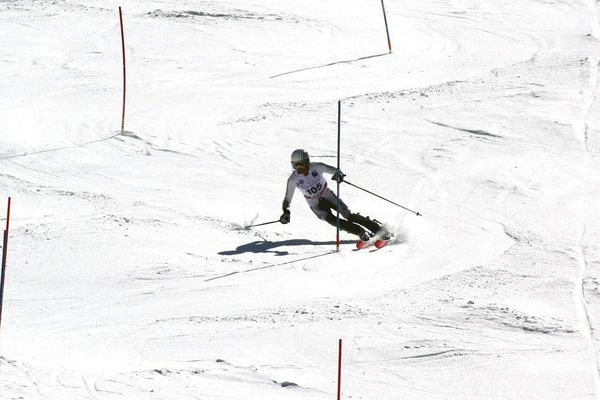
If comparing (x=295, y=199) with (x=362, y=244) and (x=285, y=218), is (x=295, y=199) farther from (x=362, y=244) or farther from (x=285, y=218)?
(x=362, y=244)

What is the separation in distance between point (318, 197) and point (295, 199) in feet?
5.65

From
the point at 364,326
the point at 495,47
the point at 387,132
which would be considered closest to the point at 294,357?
the point at 364,326

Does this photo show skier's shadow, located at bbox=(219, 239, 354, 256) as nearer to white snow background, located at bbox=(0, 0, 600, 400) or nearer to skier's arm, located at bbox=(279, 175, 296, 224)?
white snow background, located at bbox=(0, 0, 600, 400)

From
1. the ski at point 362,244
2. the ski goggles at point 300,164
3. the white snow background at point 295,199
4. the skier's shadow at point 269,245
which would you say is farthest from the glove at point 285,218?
the ski at point 362,244

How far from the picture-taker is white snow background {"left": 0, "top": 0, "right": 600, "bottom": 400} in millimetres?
12438

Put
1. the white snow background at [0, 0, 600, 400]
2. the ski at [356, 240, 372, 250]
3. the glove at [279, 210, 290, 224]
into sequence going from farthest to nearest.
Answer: the glove at [279, 210, 290, 224]
the ski at [356, 240, 372, 250]
the white snow background at [0, 0, 600, 400]

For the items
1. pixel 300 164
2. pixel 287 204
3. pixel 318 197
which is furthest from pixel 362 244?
pixel 300 164

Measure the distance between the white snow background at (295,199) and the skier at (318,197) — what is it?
0.41 meters

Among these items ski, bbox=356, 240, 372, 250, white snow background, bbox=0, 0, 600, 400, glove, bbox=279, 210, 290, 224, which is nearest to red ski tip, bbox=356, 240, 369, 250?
ski, bbox=356, 240, 372, 250

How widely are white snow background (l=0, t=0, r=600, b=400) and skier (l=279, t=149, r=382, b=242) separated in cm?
41

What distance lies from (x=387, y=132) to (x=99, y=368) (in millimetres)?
10807

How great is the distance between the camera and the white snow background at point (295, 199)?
40.8 ft

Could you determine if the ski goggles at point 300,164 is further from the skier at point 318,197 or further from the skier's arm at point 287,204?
the skier's arm at point 287,204

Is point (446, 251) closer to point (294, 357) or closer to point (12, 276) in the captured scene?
point (294, 357)
